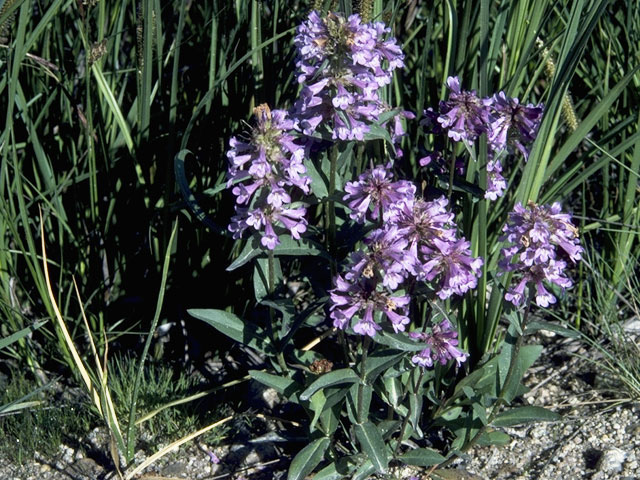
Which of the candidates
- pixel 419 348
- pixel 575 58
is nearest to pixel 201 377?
pixel 419 348

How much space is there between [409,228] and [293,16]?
110 cm

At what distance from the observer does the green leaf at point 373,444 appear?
7.11 feet

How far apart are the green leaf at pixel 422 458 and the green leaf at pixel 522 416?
0.21 meters

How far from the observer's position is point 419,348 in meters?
2.00

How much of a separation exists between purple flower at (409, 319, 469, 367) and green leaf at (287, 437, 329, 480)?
378 millimetres

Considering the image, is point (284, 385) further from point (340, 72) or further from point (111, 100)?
point (111, 100)

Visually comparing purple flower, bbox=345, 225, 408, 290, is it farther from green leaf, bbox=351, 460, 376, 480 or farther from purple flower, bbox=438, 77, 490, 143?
green leaf, bbox=351, 460, 376, 480

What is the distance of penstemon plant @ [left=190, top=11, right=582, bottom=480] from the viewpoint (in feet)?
6.13

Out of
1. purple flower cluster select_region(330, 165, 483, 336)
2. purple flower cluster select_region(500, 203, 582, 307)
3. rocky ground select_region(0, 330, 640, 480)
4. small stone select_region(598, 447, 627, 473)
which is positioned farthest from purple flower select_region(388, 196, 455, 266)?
small stone select_region(598, 447, 627, 473)

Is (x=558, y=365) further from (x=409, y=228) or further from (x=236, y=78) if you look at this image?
(x=236, y=78)

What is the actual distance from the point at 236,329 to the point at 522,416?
0.86m

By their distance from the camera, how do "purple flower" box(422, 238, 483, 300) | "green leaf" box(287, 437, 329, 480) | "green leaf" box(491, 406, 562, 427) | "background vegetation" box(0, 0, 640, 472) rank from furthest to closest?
"background vegetation" box(0, 0, 640, 472)
"green leaf" box(491, 406, 562, 427)
"green leaf" box(287, 437, 329, 480)
"purple flower" box(422, 238, 483, 300)

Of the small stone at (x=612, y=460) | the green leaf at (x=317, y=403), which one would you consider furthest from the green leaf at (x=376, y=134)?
the small stone at (x=612, y=460)

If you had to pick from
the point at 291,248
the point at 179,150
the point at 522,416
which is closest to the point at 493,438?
the point at 522,416
